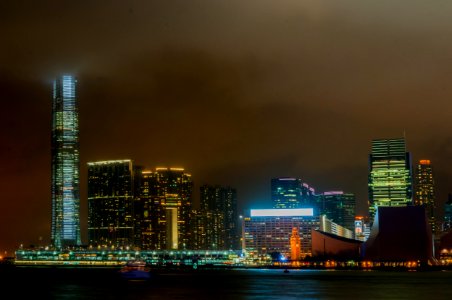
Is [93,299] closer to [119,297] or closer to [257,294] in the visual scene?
[119,297]

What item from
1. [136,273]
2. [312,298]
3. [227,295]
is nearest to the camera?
[312,298]

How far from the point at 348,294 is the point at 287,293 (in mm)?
6049

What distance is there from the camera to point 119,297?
74500mm

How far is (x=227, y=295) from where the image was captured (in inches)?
3108

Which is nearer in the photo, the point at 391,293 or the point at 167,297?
the point at 167,297

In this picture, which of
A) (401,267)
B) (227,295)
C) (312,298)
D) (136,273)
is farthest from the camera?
(401,267)

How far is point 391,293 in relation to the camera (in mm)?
82688

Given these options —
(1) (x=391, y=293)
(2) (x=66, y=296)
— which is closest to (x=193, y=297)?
(2) (x=66, y=296)

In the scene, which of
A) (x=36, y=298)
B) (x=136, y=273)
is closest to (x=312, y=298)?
(x=36, y=298)

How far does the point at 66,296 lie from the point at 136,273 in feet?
156

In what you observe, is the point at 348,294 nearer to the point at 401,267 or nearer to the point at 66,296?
the point at 66,296

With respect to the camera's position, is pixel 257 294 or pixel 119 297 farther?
pixel 257 294

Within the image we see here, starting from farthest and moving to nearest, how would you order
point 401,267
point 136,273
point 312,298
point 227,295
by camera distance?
point 401,267 → point 136,273 → point 227,295 → point 312,298

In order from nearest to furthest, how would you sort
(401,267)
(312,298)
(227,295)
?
(312,298) → (227,295) → (401,267)
